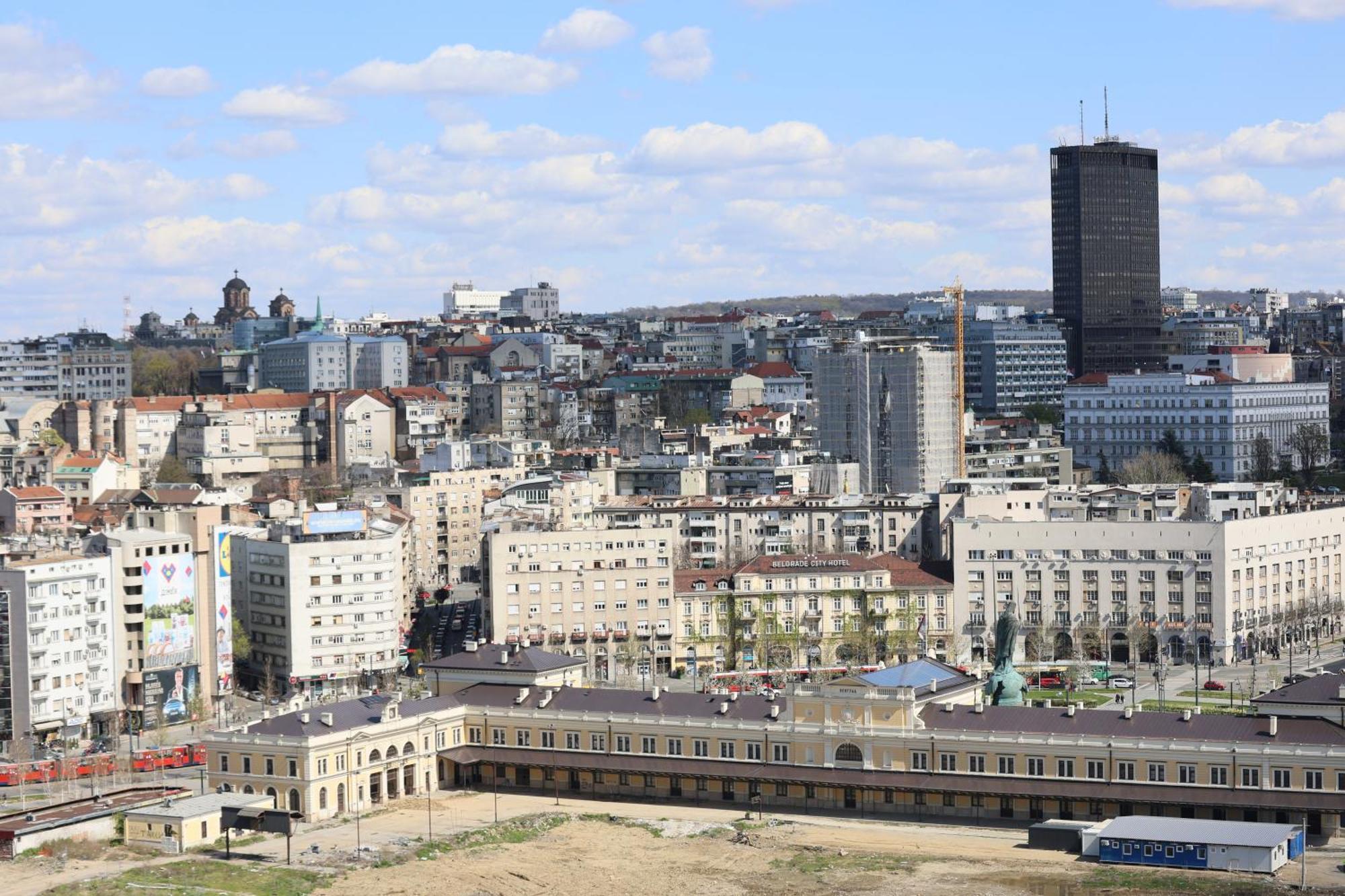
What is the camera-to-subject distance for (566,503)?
124 metres

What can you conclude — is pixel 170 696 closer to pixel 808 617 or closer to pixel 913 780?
pixel 808 617

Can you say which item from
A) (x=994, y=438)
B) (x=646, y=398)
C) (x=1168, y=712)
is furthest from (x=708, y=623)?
(x=646, y=398)

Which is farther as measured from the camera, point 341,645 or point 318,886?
point 341,645

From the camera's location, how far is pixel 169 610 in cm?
9000

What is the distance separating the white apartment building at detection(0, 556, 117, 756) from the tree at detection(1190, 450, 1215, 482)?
81.5 metres

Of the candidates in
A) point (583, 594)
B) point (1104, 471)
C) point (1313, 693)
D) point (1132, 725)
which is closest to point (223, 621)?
point (583, 594)

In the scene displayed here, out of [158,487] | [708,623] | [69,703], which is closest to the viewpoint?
[69,703]

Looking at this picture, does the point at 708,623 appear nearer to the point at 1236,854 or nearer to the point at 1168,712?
the point at 1168,712

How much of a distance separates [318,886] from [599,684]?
31.6 metres

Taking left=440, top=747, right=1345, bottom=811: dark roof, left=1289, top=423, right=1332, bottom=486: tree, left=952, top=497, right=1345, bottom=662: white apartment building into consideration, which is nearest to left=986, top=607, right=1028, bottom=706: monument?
left=440, top=747, right=1345, bottom=811: dark roof

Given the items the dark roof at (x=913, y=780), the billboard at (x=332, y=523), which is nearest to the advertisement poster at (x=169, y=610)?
the billboard at (x=332, y=523)

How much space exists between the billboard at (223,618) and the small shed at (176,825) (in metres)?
22.7

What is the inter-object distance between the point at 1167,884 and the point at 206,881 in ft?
78.7

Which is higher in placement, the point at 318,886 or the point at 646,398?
the point at 646,398
